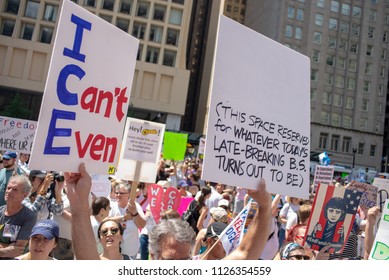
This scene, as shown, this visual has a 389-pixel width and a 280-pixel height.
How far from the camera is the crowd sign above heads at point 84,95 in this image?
250 centimetres

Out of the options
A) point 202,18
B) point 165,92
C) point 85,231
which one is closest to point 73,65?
point 85,231

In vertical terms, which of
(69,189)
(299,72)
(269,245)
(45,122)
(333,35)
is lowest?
(269,245)

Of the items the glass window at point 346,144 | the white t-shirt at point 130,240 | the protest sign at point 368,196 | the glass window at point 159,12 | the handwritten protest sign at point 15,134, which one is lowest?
the white t-shirt at point 130,240

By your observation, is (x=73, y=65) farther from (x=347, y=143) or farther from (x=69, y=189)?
(x=347, y=143)

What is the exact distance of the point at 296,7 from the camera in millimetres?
62344

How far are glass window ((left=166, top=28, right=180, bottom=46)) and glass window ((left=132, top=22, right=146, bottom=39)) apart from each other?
118 inches

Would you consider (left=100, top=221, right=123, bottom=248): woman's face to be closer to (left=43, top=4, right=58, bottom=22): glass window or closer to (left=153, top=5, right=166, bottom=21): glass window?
(left=153, top=5, right=166, bottom=21): glass window

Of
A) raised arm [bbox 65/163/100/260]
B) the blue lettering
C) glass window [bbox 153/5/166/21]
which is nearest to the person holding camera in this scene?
the blue lettering

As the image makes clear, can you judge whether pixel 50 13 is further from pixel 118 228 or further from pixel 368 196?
pixel 118 228

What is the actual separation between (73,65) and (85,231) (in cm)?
111

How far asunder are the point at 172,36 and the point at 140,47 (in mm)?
4136

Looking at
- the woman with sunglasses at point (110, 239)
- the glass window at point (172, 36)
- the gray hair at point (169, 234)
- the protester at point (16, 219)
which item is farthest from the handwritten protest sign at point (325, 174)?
the glass window at point (172, 36)

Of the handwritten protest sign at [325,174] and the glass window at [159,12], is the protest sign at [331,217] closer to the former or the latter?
the handwritten protest sign at [325,174]

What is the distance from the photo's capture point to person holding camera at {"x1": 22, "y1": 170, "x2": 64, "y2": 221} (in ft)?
15.7
